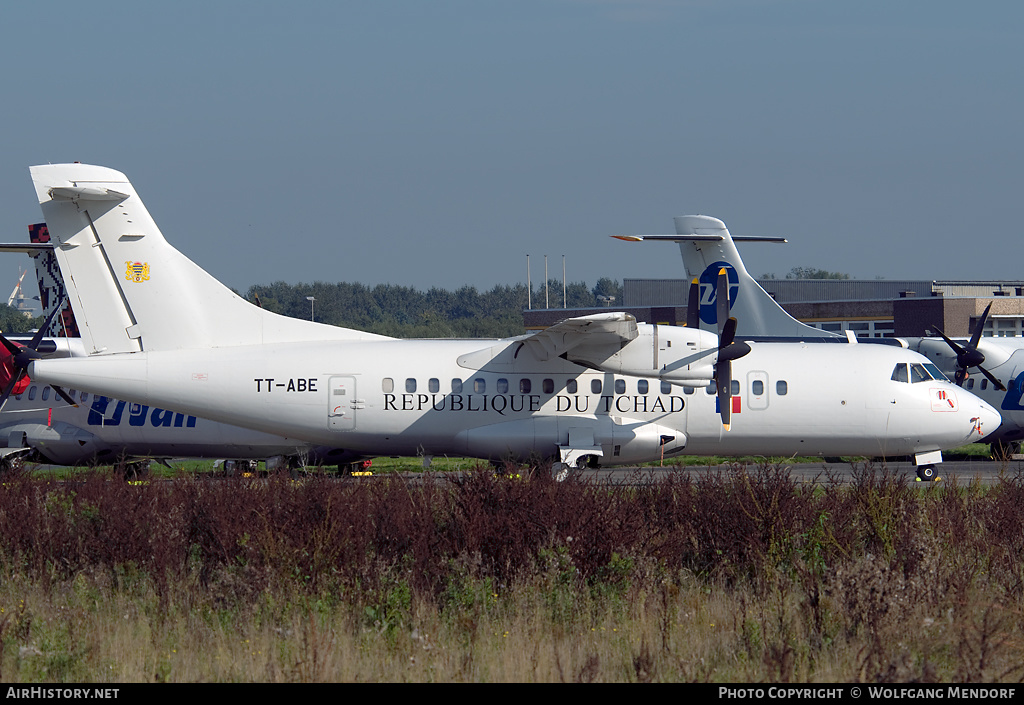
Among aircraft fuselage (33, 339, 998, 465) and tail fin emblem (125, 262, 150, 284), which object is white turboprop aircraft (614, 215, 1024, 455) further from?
tail fin emblem (125, 262, 150, 284)

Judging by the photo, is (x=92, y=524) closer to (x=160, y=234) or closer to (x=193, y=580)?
(x=193, y=580)

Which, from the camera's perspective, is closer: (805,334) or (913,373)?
(913,373)

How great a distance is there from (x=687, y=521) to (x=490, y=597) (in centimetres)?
322

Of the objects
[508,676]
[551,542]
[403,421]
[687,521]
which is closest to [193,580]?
[551,542]

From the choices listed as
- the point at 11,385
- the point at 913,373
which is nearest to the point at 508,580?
Answer: the point at 913,373

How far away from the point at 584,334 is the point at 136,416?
445 inches

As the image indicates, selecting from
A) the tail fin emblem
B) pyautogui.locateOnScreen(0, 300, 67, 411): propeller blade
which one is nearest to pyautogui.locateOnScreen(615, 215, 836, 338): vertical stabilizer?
the tail fin emblem

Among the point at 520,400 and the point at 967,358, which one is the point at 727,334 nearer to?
the point at 520,400

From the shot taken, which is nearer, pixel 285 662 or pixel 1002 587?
pixel 285 662

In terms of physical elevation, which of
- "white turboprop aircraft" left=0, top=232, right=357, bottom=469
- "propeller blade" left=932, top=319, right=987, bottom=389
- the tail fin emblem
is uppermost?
the tail fin emblem

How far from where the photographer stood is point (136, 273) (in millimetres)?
20531

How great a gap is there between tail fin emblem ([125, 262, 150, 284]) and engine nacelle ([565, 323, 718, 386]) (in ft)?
31.8

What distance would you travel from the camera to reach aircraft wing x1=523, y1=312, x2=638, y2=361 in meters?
19.6

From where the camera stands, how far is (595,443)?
69.8ft
